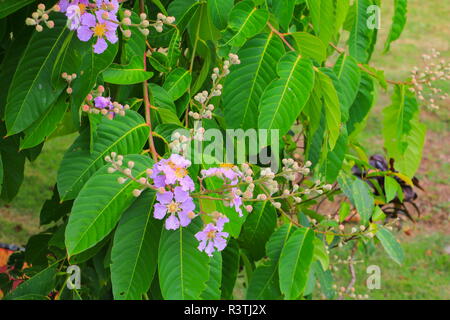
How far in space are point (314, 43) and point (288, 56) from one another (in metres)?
0.09

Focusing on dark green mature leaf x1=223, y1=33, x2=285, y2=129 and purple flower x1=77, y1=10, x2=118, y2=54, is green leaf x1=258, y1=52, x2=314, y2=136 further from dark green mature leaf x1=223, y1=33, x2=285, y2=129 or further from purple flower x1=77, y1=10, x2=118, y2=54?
purple flower x1=77, y1=10, x2=118, y2=54

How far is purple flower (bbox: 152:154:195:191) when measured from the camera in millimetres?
941

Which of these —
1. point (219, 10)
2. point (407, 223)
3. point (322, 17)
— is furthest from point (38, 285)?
point (407, 223)

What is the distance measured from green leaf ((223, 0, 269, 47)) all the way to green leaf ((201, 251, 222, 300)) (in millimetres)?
448

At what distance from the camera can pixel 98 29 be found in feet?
3.58

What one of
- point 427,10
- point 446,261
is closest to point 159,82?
point 446,261

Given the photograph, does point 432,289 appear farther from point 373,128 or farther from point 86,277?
point 86,277

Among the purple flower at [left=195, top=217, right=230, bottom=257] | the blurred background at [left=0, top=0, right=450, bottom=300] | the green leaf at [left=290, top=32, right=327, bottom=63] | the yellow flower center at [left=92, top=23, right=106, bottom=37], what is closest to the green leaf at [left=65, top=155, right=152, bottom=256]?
the purple flower at [left=195, top=217, right=230, bottom=257]

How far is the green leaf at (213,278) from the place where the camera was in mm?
1147

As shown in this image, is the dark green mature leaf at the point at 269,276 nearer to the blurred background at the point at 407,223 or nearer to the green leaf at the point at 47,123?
the green leaf at the point at 47,123

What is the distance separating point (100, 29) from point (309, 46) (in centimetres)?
51

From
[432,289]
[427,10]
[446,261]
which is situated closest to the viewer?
[432,289]

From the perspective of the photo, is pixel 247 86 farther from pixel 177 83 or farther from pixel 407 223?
pixel 407 223

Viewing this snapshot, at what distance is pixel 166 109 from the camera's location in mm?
1320
